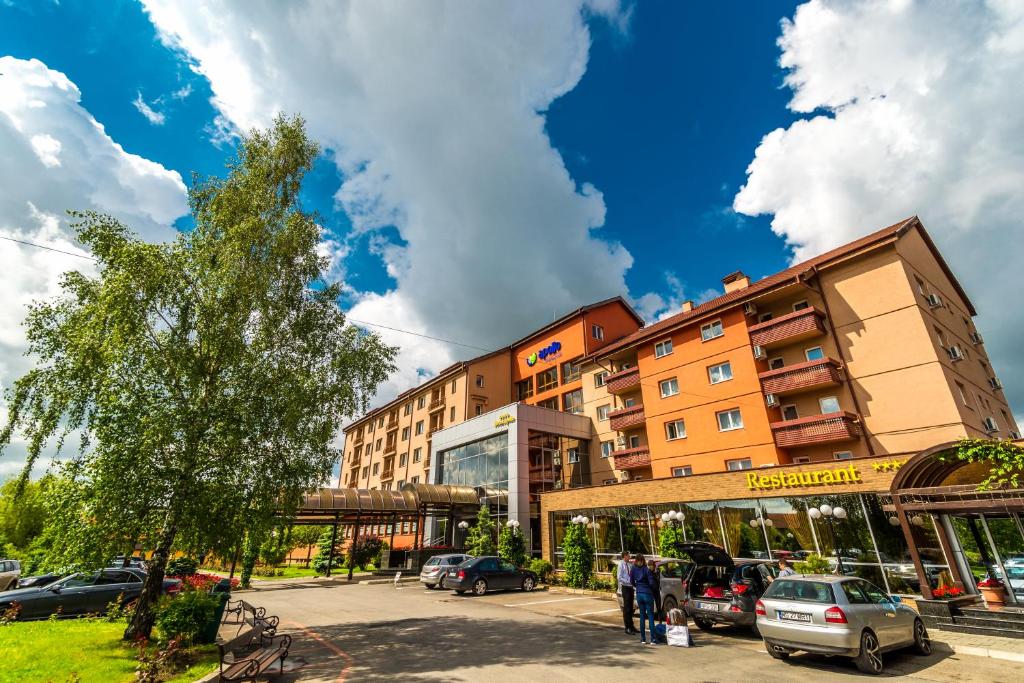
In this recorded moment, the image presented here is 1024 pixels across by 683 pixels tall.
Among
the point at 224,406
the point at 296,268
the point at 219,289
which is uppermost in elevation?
the point at 296,268

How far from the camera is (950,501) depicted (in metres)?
12.4

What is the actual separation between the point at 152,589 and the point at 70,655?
1.90 m

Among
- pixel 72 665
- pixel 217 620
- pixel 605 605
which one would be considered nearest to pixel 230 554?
pixel 217 620

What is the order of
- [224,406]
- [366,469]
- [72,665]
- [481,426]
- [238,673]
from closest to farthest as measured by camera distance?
[238,673]
[72,665]
[224,406]
[481,426]
[366,469]

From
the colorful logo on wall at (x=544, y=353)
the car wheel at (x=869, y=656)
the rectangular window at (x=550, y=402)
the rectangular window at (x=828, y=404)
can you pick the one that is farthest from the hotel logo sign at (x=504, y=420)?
the car wheel at (x=869, y=656)

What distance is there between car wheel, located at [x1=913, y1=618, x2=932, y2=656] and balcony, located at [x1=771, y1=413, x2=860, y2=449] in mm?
12721

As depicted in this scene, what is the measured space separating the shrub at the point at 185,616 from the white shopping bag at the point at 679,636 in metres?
10.5

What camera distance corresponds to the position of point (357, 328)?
693 inches

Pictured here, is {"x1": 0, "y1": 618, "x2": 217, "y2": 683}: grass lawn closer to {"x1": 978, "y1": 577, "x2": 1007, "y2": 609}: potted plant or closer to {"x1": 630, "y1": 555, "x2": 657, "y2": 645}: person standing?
{"x1": 630, "y1": 555, "x2": 657, "y2": 645}: person standing

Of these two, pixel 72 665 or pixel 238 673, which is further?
pixel 72 665

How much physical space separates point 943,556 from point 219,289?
22.9 m

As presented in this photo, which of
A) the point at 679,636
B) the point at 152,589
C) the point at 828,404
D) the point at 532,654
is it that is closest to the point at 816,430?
the point at 828,404

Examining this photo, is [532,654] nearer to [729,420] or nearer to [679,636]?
[679,636]

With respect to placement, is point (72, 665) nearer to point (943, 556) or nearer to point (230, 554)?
point (230, 554)
